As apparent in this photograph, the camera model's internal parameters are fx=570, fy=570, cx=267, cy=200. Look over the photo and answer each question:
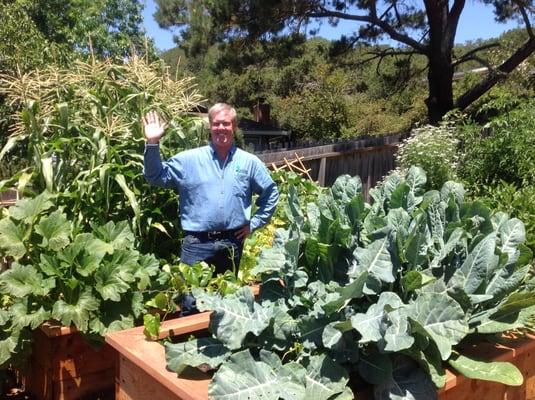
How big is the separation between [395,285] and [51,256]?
1.76 m

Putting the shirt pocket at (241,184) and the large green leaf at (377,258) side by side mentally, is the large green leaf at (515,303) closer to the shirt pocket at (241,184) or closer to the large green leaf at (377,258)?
the large green leaf at (377,258)

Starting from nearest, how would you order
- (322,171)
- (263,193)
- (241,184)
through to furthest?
1. (241,184)
2. (263,193)
3. (322,171)

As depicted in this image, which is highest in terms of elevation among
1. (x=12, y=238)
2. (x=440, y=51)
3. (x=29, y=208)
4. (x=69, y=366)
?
(x=440, y=51)

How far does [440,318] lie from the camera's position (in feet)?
6.40

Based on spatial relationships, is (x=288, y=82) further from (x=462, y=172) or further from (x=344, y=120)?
(x=462, y=172)

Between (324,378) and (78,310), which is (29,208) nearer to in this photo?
(78,310)

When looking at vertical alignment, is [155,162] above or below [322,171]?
above

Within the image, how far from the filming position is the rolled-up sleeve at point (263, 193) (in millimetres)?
3392

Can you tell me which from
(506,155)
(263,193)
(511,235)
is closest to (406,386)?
(511,235)

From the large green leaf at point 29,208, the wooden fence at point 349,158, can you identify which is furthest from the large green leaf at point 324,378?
the wooden fence at point 349,158

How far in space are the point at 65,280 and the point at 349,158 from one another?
6.16m

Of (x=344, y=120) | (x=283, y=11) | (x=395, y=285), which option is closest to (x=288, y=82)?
(x=344, y=120)

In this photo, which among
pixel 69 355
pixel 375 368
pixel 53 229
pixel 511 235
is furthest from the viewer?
pixel 69 355

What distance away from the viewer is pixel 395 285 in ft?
7.29
